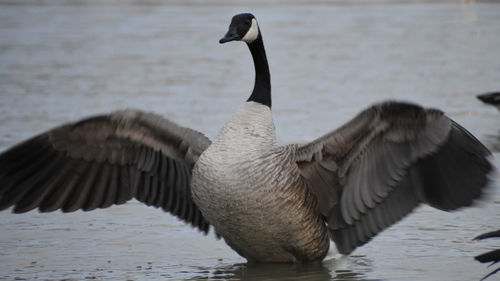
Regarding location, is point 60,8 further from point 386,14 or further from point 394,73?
point 394,73

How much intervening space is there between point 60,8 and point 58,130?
21507 mm

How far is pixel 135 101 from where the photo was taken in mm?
12133

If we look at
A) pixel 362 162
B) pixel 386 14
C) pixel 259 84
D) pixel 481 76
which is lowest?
pixel 362 162

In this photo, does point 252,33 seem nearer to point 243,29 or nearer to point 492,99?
point 243,29

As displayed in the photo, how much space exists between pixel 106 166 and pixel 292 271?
1.47 meters

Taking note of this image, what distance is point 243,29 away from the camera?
6340 mm

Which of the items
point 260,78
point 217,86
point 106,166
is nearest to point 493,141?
point 260,78

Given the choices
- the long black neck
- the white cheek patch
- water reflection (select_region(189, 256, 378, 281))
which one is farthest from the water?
the white cheek patch

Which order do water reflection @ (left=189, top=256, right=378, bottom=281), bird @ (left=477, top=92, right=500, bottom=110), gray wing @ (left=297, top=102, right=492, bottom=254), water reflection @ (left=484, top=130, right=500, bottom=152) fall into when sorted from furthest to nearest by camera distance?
bird @ (left=477, top=92, right=500, bottom=110), water reflection @ (left=484, top=130, right=500, bottom=152), water reflection @ (left=189, top=256, right=378, bottom=281), gray wing @ (left=297, top=102, right=492, bottom=254)

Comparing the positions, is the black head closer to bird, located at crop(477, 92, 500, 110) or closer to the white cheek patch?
the white cheek patch

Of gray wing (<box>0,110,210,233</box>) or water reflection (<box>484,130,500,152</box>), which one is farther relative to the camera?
water reflection (<box>484,130,500,152</box>)

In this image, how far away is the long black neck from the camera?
6152mm

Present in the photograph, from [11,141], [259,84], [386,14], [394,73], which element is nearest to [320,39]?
[394,73]

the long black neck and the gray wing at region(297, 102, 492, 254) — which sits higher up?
the long black neck
